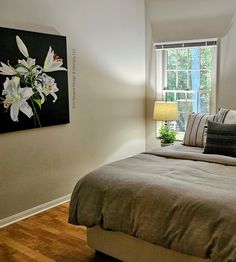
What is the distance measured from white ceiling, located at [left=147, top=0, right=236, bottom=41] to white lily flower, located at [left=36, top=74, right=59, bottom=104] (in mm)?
1903

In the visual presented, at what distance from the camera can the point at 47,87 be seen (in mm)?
3588

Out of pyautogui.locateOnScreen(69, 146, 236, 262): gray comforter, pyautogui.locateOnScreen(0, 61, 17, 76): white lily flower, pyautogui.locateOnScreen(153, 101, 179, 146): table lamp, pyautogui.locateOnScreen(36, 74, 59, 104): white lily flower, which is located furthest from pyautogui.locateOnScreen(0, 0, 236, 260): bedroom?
pyautogui.locateOnScreen(69, 146, 236, 262): gray comforter

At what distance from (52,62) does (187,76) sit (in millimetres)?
2004

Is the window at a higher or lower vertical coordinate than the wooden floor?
higher

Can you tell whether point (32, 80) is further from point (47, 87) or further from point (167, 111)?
point (167, 111)

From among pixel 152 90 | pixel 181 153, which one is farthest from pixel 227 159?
pixel 152 90

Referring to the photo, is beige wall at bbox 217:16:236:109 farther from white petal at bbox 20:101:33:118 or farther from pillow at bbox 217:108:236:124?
white petal at bbox 20:101:33:118

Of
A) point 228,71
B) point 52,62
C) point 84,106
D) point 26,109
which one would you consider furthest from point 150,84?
point 26,109

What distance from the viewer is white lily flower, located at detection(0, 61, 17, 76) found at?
3.15m

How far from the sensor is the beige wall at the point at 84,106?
340 centimetres

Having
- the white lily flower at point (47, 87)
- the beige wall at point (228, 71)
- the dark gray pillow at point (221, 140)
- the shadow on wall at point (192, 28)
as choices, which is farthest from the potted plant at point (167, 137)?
the white lily flower at point (47, 87)

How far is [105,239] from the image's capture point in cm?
262

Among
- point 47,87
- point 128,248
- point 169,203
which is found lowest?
point 128,248

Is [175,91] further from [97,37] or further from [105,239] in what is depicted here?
[105,239]
